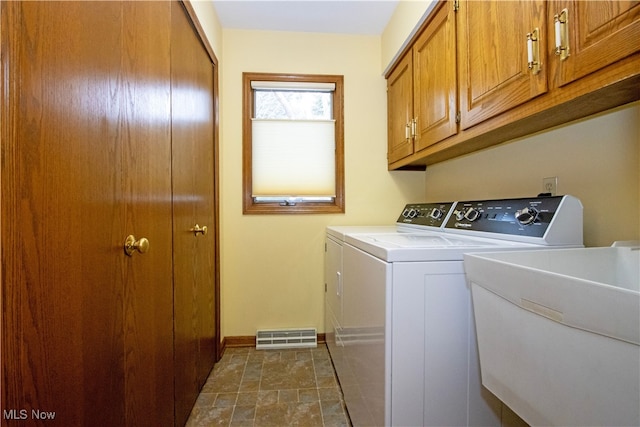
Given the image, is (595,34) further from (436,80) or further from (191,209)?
(191,209)

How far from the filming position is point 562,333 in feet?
1.82

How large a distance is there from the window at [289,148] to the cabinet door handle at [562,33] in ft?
5.18

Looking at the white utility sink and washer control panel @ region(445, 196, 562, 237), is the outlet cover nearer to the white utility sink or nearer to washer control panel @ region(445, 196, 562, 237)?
washer control panel @ region(445, 196, 562, 237)

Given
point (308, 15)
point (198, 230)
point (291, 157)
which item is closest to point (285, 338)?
point (198, 230)

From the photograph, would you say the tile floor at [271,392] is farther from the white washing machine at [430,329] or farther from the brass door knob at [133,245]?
the brass door knob at [133,245]

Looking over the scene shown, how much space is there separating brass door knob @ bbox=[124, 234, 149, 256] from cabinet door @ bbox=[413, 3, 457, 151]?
1.42m

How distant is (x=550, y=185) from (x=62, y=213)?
1.68m

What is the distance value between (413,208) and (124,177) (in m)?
1.71

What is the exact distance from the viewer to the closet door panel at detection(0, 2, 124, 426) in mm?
549

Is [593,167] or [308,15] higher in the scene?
[308,15]

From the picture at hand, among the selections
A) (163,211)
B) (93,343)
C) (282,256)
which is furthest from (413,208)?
(93,343)

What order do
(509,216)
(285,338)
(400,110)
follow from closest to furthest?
1. (509,216)
2. (400,110)
3. (285,338)

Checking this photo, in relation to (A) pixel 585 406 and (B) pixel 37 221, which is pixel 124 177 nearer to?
(B) pixel 37 221

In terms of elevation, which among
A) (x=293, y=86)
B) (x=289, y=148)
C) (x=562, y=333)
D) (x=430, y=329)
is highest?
(x=293, y=86)
